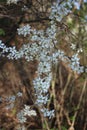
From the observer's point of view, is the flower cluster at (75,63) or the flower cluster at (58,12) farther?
the flower cluster at (58,12)

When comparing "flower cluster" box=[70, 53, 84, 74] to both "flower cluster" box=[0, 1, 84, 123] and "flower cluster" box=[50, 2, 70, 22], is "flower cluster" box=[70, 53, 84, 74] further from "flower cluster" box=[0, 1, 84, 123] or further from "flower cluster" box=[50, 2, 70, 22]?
"flower cluster" box=[50, 2, 70, 22]

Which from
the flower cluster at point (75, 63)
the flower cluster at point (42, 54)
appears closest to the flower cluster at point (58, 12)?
the flower cluster at point (42, 54)

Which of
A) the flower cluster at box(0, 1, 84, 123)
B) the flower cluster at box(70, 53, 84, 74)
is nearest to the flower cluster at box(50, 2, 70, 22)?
the flower cluster at box(0, 1, 84, 123)

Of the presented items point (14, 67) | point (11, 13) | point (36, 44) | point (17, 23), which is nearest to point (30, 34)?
point (36, 44)

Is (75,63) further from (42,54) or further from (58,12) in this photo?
(58,12)

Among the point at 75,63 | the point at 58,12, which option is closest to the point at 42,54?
the point at 75,63

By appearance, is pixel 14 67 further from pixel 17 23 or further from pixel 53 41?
pixel 53 41

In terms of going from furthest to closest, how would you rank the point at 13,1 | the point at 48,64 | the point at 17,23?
the point at 17,23 → the point at 13,1 → the point at 48,64

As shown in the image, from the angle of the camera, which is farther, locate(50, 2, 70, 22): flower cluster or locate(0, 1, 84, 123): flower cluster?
locate(50, 2, 70, 22): flower cluster

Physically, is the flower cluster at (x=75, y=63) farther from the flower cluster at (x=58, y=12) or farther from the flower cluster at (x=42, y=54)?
the flower cluster at (x=58, y=12)

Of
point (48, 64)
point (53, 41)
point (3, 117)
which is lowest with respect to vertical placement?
point (48, 64)

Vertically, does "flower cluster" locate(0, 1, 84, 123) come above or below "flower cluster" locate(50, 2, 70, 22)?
below
